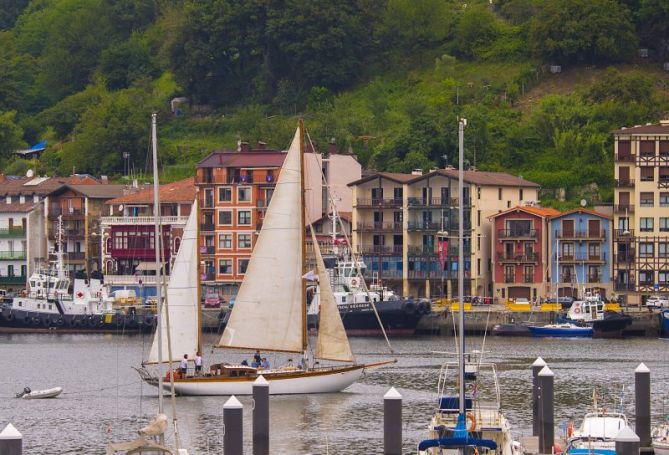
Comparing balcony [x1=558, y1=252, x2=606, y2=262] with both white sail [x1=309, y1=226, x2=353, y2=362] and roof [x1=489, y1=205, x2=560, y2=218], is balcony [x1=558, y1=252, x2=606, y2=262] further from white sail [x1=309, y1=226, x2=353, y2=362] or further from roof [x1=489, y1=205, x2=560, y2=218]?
white sail [x1=309, y1=226, x2=353, y2=362]

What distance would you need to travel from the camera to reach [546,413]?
4994cm

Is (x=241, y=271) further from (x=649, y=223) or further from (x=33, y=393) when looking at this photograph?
(x=33, y=393)

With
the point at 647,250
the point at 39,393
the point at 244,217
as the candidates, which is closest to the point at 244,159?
the point at 244,217

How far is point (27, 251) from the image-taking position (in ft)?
483

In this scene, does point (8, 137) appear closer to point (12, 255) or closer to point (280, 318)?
point (12, 255)

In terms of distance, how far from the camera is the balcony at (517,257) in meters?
127

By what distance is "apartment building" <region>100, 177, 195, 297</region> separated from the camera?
140 meters

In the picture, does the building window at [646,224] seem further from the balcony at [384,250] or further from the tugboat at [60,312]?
the tugboat at [60,312]

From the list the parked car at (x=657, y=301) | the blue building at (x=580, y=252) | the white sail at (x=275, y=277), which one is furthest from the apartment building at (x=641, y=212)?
the white sail at (x=275, y=277)

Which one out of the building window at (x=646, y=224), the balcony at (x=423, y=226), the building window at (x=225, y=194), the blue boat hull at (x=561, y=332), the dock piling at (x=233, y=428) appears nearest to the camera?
the dock piling at (x=233, y=428)

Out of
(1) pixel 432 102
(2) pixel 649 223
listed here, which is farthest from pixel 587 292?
(1) pixel 432 102

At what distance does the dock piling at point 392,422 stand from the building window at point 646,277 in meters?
81.9

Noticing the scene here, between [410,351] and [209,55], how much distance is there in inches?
2972

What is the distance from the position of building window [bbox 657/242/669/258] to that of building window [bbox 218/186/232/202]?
32.1 m
